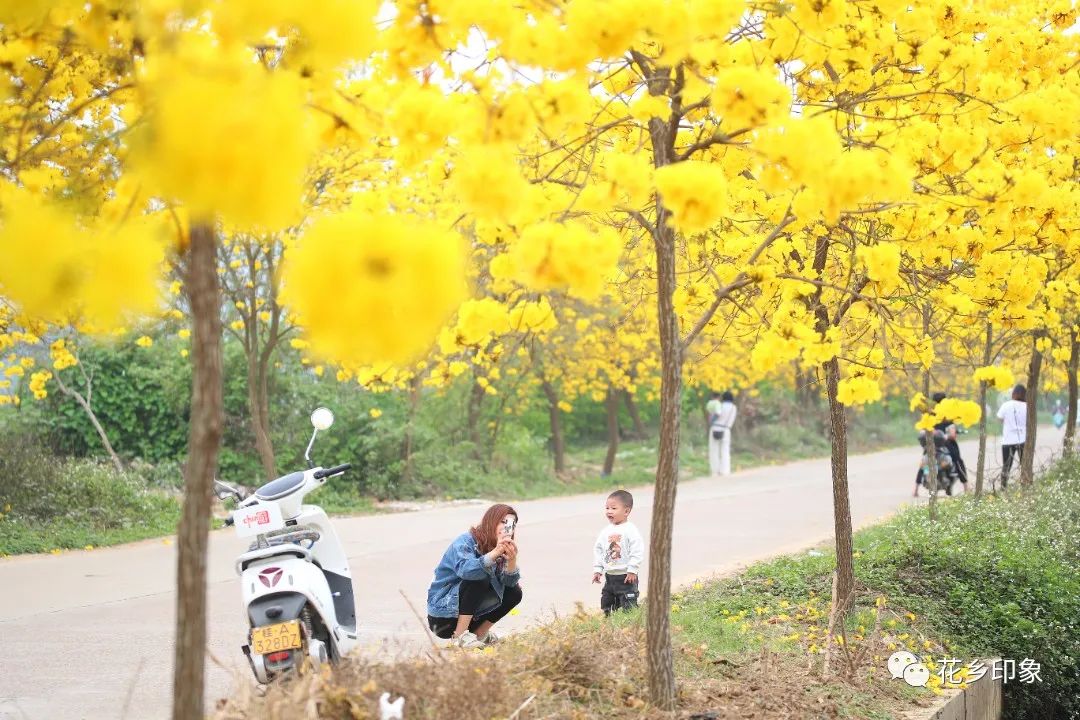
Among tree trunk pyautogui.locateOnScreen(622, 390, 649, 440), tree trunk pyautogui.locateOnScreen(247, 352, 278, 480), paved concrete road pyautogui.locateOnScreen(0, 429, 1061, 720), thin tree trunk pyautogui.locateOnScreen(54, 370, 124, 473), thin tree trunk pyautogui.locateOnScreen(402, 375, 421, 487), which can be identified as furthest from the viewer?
tree trunk pyautogui.locateOnScreen(622, 390, 649, 440)

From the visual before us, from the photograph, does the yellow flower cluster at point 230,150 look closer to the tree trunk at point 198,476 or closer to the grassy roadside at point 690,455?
the tree trunk at point 198,476

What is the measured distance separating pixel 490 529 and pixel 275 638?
175cm

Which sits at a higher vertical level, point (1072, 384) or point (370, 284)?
point (370, 284)

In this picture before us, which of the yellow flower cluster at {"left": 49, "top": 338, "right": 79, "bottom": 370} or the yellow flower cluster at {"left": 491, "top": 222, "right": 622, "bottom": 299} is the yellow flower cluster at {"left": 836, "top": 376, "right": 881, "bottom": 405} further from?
the yellow flower cluster at {"left": 49, "top": 338, "right": 79, "bottom": 370}

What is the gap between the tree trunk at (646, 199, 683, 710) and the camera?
4.84 m

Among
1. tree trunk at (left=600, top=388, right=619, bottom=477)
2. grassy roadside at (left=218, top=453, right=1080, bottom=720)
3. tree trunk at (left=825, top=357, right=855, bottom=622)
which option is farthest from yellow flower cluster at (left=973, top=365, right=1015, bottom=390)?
tree trunk at (left=600, top=388, right=619, bottom=477)

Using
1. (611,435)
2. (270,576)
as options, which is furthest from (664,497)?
(611,435)

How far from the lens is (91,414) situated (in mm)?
15016

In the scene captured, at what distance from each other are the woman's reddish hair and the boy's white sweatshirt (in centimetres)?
88

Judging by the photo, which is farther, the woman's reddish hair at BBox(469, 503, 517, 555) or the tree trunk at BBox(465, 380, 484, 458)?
the tree trunk at BBox(465, 380, 484, 458)

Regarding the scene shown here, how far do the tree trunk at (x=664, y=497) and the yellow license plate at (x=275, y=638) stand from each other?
5.50 feet

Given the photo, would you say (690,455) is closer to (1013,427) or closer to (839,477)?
(1013,427)

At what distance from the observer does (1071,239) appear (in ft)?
21.3

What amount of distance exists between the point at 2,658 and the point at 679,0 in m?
6.11
